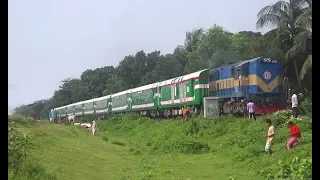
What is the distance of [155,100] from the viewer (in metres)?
28.9

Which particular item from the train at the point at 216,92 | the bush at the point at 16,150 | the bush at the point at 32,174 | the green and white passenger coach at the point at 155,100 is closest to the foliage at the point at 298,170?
the bush at the point at 32,174

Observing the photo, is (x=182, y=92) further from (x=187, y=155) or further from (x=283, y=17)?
(x=187, y=155)

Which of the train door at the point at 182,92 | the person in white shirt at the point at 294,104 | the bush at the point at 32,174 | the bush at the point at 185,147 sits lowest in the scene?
the bush at the point at 185,147

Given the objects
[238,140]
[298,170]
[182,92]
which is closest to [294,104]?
[238,140]

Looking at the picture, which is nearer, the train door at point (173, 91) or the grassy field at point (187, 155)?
the grassy field at point (187, 155)

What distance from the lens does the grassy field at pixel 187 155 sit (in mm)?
8797

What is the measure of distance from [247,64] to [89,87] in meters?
7.90

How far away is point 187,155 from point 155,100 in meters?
15.9

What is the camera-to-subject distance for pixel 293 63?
819 inches

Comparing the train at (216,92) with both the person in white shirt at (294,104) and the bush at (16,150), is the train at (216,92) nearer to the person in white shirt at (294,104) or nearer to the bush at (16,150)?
the person in white shirt at (294,104)

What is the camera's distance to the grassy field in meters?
8.80

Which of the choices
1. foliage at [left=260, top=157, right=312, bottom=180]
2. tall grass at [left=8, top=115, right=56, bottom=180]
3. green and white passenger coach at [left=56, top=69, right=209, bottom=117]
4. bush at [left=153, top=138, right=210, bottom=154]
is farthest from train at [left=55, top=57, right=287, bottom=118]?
foliage at [left=260, top=157, right=312, bottom=180]
